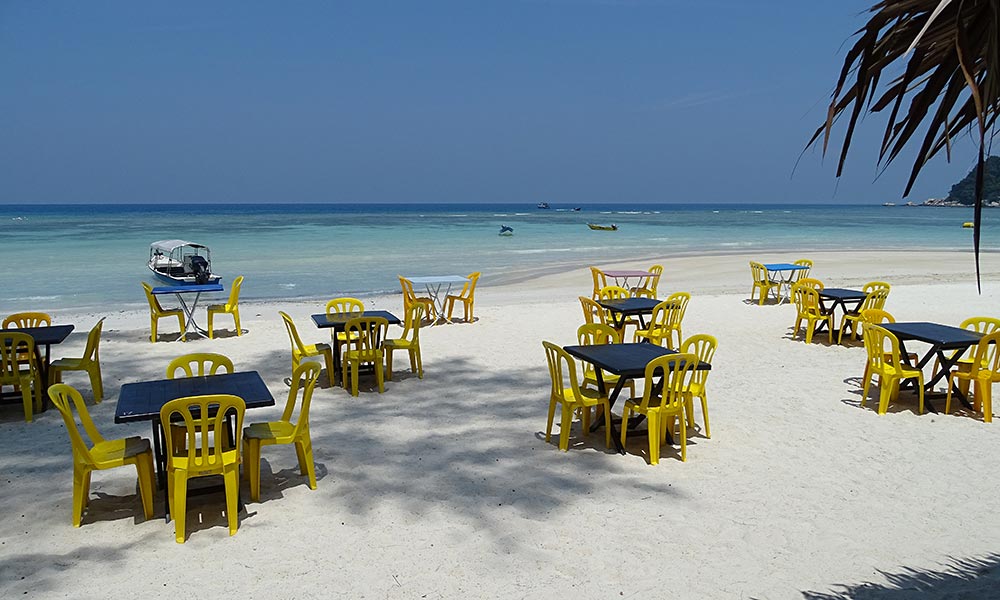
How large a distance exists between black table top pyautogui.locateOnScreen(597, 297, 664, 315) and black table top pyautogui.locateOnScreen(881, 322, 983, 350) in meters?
2.52

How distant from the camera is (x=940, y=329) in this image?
654 centimetres

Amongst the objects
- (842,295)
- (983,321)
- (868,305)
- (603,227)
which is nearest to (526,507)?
(983,321)

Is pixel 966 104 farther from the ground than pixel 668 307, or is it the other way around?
pixel 966 104

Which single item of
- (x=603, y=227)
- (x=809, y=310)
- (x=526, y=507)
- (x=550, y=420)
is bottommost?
(x=526, y=507)

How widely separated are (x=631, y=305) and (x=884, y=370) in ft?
9.57

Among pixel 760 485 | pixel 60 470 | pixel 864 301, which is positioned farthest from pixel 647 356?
pixel 864 301

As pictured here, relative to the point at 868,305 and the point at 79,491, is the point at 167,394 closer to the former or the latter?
the point at 79,491

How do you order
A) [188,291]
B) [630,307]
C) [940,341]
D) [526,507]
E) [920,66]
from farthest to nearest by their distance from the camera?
[188,291]
[630,307]
[940,341]
[526,507]
[920,66]

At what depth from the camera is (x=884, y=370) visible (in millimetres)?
6141

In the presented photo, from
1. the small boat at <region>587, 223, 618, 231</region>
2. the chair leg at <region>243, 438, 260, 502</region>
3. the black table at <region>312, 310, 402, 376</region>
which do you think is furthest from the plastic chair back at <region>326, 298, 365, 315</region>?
the small boat at <region>587, 223, 618, 231</region>

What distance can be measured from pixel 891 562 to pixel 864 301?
7.26 metres

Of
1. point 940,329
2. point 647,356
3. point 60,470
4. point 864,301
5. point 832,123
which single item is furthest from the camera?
point 864,301

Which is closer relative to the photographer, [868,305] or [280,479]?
[280,479]

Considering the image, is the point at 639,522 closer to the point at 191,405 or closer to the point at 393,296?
the point at 191,405
